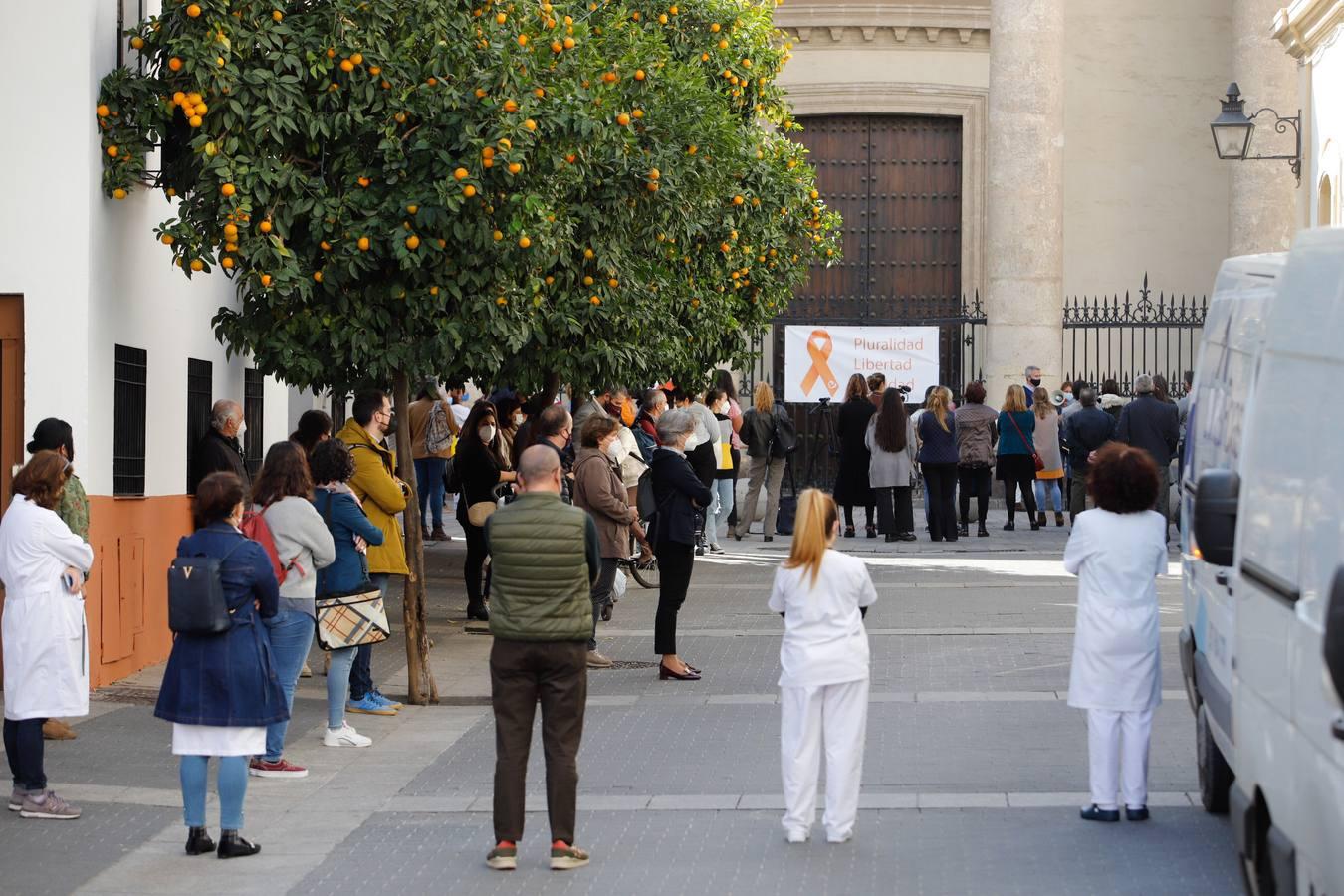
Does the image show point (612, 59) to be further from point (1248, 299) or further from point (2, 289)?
point (1248, 299)

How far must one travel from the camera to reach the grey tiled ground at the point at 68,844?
7.77 metres

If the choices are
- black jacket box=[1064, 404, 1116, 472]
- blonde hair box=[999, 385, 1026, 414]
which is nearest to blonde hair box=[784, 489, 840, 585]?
black jacket box=[1064, 404, 1116, 472]

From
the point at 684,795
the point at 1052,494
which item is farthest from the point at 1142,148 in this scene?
the point at 684,795

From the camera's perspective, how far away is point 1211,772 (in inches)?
333

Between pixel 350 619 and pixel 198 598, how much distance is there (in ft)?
8.93

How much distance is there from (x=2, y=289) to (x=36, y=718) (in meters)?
4.14

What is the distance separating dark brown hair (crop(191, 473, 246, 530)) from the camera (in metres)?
8.27

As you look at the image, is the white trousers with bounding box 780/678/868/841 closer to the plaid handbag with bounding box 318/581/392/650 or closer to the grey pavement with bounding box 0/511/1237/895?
the grey pavement with bounding box 0/511/1237/895

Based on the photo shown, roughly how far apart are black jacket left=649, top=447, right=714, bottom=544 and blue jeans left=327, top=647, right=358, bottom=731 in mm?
2517

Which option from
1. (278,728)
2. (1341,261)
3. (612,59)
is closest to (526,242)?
(612,59)

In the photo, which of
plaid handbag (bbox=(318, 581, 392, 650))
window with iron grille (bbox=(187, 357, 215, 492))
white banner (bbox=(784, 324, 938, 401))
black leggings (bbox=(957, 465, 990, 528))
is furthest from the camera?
white banner (bbox=(784, 324, 938, 401))

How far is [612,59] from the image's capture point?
1454 cm

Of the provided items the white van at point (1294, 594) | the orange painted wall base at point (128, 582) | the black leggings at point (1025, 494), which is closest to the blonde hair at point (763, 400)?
the black leggings at point (1025, 494)

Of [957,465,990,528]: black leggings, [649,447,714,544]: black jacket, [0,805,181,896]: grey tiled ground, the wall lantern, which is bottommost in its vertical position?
[0,805,181,896]: grey tiled ground
